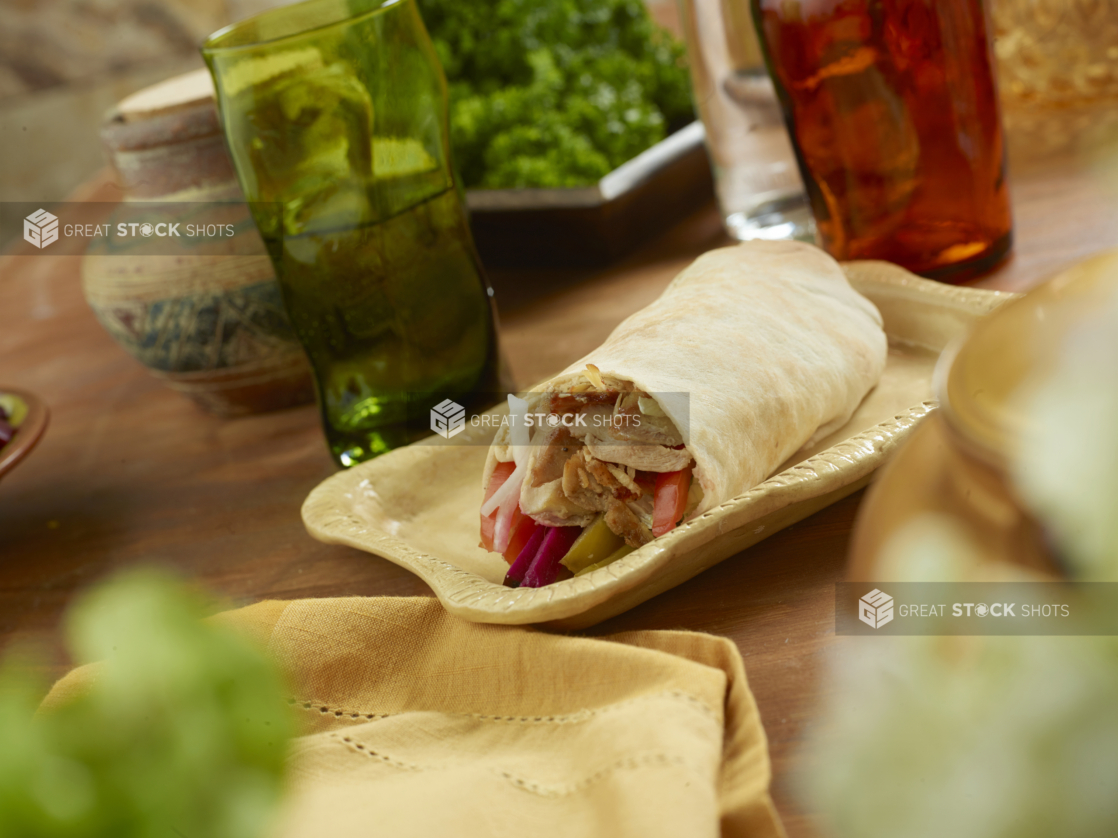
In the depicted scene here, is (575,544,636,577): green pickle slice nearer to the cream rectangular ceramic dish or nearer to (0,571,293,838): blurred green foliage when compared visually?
the cream rectangular ceramic dish

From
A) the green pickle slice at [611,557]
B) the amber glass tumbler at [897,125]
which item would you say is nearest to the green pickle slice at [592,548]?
the green pickle slice at [611,557]

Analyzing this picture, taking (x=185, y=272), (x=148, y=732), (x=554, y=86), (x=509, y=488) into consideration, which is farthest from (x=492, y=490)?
(x=554, y=86)

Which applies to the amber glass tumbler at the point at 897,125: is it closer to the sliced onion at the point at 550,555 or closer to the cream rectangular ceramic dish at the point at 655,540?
the cream rectangular ceramic dish at the point at 655,540

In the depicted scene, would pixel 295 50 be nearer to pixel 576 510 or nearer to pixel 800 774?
pixel 576 510

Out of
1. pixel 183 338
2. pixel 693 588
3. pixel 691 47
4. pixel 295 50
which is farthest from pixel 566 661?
pixel 691 47

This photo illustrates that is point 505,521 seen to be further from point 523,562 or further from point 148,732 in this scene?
point 148,732

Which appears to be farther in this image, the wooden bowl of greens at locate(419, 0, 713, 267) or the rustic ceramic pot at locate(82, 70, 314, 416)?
the wooden bowl of greens at locate(419, 0, 713, 267)

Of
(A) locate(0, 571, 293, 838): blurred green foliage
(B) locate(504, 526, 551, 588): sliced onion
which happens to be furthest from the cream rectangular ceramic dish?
(A) locate(0, 571, 293, 838): blurred green foliage
